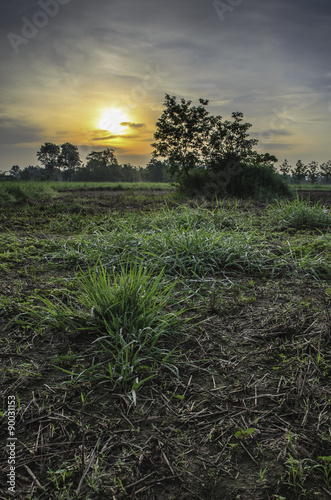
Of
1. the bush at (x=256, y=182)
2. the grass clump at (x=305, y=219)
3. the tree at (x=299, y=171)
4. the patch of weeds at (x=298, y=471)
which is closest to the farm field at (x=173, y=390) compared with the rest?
the patch of weeds at (x=298, y=471)

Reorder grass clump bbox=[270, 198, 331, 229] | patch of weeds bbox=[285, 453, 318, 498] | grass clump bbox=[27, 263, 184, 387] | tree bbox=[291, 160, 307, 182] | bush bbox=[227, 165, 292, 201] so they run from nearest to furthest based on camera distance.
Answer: patch of weeds bbox=[285, 453, 318, 498]
grass clump bbox=[27, 263, 184, 387]
grass clump bbox=[270, 198, 331, 229]
bush bbox=[227, 165, 292, 201]
tree bbox=[291, 160, 307, 182]

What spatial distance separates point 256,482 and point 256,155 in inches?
503

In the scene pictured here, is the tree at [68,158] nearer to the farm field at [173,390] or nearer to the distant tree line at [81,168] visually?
the distant tree line at [81,168]

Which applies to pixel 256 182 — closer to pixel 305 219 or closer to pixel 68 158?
pixel 305 219

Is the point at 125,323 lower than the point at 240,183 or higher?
lower

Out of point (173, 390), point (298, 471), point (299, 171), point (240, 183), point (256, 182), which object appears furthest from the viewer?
point (299, 171)

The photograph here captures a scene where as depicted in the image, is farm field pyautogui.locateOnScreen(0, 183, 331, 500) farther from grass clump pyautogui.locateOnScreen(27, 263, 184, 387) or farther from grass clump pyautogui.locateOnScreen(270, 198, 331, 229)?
grass clump pyautogui.locateOnScreen(270, 198, 331, 229)

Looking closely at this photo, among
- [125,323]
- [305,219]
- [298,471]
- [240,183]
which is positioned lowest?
[298,471]

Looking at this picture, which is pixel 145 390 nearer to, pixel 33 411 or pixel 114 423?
pixel 114 423

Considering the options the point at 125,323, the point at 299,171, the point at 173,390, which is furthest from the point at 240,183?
the point at 299,171

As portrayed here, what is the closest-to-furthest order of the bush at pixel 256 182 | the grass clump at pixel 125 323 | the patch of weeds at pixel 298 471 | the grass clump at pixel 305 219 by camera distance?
the patch of weeds at pixel 298 471 < the grass clump at pixel 125 323 < the grass clump at pixel 305 219 < the bush at pixel 256 182

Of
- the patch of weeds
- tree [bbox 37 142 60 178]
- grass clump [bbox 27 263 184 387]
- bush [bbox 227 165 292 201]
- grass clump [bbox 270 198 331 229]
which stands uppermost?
tree [bbox 37 142 60 178]

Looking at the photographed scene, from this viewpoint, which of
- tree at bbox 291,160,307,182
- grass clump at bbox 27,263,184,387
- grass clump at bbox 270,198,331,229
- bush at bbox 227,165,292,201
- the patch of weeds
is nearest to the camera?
the patch of weeds

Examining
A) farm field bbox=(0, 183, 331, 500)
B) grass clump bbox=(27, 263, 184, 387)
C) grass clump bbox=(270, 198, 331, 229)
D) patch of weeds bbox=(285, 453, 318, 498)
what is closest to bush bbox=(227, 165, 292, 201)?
grass clump bbox=(270, 198, 331, 229)
